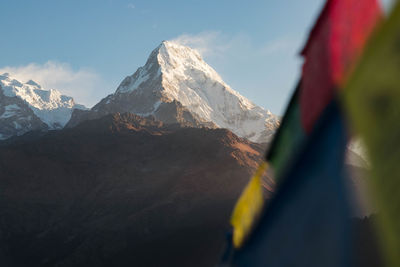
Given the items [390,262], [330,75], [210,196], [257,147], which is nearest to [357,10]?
[330,75]

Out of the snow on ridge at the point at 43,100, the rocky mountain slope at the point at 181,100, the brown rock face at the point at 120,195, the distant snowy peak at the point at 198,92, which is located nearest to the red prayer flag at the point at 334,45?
the brown rock face at the point at 120,195

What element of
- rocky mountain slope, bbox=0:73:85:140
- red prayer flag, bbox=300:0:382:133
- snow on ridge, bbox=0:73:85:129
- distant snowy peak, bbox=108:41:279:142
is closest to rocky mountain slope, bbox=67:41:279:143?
distant snowy peak, bbox=108:41:279:142

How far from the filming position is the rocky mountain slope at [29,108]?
111688mm

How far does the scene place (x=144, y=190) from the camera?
4894cm

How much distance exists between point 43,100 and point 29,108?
43.3m

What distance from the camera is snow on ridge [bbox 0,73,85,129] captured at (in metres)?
137

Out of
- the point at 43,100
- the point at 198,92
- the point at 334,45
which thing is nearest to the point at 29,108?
the point at 43,100

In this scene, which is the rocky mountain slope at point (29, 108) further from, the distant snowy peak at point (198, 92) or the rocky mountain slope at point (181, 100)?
the distant snowy peak at point (198, 92)

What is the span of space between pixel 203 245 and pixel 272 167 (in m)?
35.6

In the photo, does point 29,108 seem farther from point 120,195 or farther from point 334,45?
point 334,45

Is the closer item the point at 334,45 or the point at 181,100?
the point at 334,45

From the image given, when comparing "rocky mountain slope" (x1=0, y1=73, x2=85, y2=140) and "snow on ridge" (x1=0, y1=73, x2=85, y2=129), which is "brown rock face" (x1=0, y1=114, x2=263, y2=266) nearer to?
"rocky mountain slope" (x1=0, y1=73, x2=85, y2=140)

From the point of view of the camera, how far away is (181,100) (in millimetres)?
109125

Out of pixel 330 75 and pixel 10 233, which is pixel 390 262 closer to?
pixel 330 75
